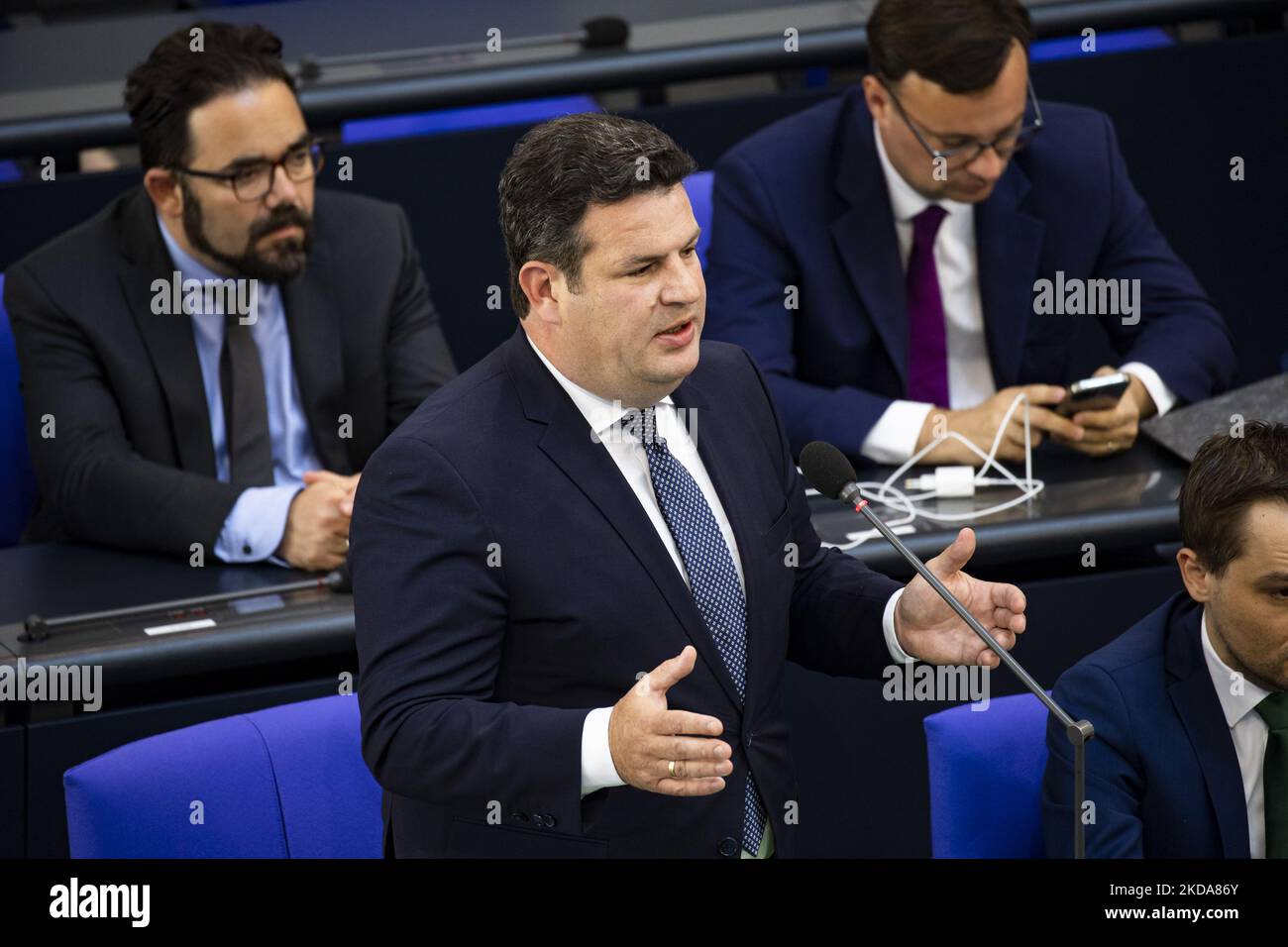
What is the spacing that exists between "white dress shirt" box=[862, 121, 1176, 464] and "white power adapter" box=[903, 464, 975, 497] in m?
0.20

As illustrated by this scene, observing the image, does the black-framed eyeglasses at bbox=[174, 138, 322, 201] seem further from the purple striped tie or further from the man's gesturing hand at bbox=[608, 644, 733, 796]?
the man's gesturing hand at bbox=[608, 644, 733, 796]

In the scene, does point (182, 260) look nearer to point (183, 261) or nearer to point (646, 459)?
point (183, 261)

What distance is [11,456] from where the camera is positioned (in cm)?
324

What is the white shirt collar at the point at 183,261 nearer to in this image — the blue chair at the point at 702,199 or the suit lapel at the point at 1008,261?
the blue chair at the point at 702,199

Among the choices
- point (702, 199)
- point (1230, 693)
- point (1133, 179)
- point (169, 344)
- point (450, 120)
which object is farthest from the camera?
A: point (1133, 179)

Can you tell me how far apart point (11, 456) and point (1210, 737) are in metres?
2.11

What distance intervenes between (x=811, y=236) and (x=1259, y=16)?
5.10 feet

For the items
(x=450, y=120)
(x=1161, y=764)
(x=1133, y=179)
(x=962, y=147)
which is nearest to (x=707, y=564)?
(x=1161, y=764)

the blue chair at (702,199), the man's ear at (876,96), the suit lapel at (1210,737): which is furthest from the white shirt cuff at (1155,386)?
the suit lapel at (1210,737)

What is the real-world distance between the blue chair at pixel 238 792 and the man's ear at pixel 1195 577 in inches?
39.0

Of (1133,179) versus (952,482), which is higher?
(1133,179)

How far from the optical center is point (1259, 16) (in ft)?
13.6

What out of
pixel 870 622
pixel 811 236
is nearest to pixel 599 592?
pixel 870 622
